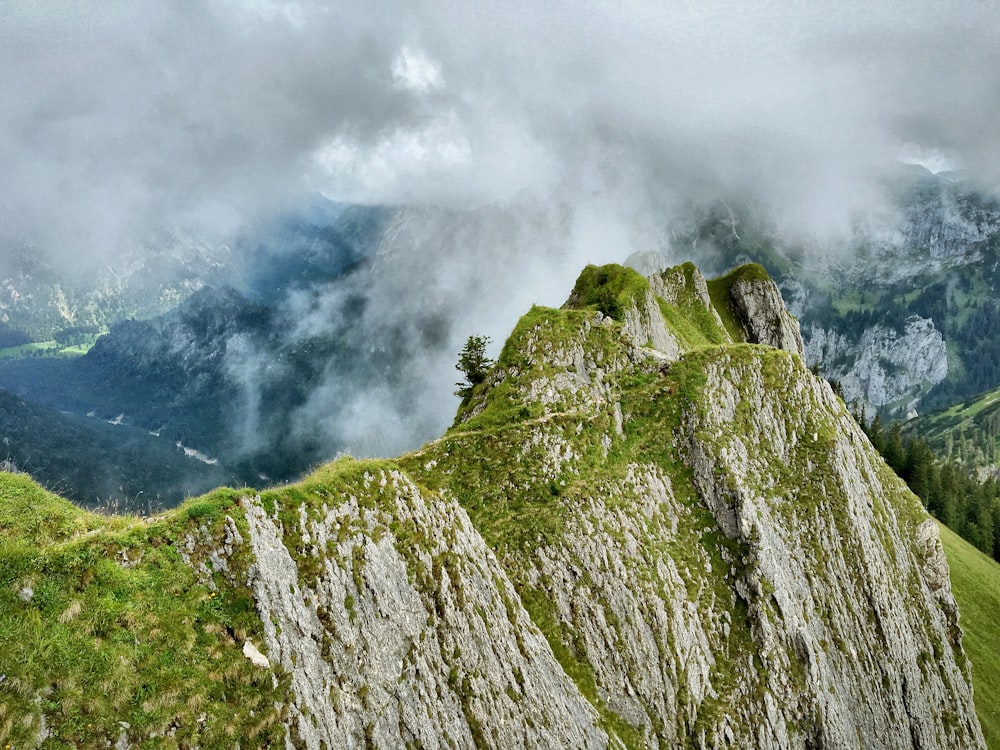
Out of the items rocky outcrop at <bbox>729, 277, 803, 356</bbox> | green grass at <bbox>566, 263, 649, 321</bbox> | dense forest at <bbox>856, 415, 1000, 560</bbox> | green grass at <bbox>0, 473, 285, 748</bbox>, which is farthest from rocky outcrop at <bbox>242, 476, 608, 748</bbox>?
dense forest at <bbox>856, 415, 1000, 560</bbox>

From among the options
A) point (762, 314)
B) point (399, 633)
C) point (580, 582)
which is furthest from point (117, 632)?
point (762, 314)

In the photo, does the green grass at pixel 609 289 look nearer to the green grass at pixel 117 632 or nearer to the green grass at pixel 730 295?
the green grass at pixel 730 295

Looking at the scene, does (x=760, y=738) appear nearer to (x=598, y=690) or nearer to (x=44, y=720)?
(x=598, y=690)

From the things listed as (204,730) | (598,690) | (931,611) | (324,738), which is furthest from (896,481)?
(204,730)

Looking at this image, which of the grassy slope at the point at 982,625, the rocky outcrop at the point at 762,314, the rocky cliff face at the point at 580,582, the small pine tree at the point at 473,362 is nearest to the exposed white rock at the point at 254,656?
the rocky cliff face at the point at 580,582

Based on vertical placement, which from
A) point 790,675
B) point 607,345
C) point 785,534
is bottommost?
point 790,675

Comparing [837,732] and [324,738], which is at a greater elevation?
[324,738]

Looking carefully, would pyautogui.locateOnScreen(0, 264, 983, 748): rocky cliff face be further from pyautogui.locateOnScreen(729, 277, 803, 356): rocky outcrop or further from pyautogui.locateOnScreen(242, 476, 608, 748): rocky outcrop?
pyautogui.locateOnScreen(729, 277, 803, 356): rocky outcrop

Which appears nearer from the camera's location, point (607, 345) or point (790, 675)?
point (790, 675)

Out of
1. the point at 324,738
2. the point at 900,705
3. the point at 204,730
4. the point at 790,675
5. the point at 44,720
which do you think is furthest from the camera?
the point at 900,705
